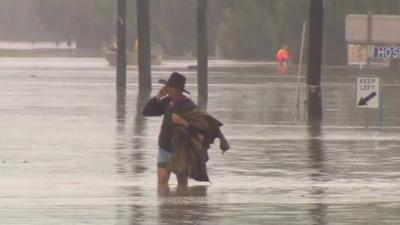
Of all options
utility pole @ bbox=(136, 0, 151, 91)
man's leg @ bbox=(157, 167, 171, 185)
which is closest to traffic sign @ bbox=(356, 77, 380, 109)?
man's leg @ bbox=(157, 167, 171, 185)

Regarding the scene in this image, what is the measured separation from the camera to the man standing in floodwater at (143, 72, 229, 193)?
17.1 metres

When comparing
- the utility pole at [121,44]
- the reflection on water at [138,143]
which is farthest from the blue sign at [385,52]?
the utility pole at [121,44]

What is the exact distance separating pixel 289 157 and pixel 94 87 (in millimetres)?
27923

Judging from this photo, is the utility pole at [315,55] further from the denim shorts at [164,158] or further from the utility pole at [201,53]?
the denim shorts at [164,158]

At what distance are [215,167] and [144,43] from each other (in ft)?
75.1

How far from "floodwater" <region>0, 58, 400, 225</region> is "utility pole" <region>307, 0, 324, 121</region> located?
524 millimetres

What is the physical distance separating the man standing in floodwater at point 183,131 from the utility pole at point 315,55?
45.0 feet

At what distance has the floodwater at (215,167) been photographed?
15.2 meters

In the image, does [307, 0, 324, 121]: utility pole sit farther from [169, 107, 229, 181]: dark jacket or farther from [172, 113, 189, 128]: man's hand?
[172, 113, 189, 128]: man's hand

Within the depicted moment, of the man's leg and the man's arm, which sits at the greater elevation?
the man's arm

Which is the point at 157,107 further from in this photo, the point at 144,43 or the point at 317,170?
the point at 144,43

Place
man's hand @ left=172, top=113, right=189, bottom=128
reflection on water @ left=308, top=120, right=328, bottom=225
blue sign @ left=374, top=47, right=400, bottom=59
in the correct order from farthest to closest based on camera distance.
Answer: blue sign @ left=374, top=47, right=400, bottom=59 → man's hand @ left=172, top=113, right=189, bottom=128 → reflection on water @ left=308, top=120, right=328, bottom=225

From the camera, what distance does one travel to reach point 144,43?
43.3 metres

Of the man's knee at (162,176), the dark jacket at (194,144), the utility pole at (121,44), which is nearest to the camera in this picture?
→ the dark jacket at (194,144)
